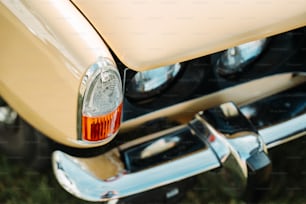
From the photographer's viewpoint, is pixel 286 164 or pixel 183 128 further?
pixel 286 164

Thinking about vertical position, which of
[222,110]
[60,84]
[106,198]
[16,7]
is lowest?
[222,110]

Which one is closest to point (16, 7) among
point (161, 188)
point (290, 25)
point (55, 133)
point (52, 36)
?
point (52, 36)

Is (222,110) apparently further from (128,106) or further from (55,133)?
(55,133)

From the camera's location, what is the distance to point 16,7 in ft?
5.59

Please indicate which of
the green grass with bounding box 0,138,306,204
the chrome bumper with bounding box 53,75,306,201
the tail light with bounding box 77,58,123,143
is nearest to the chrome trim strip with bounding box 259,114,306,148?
the chrome bumper with bounding box 53,75,306,201

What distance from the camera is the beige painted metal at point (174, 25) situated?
171 centimetres

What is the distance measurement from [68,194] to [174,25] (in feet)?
2.34

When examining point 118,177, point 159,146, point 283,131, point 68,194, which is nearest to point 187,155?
point 159,146

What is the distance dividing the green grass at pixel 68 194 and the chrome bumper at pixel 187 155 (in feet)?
0.63

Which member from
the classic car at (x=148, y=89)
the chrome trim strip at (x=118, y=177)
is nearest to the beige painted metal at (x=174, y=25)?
the classic car at (x=148, y=89)

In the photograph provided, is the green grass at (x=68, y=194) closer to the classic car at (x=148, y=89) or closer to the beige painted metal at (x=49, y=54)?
the classic car at (x=148, y=89)

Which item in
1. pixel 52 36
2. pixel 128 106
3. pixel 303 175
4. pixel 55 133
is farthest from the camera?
pixel 303 175

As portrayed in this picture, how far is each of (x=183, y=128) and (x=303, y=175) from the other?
23.7 inches

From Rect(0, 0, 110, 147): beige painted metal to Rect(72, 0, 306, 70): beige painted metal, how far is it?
0.06 meters
